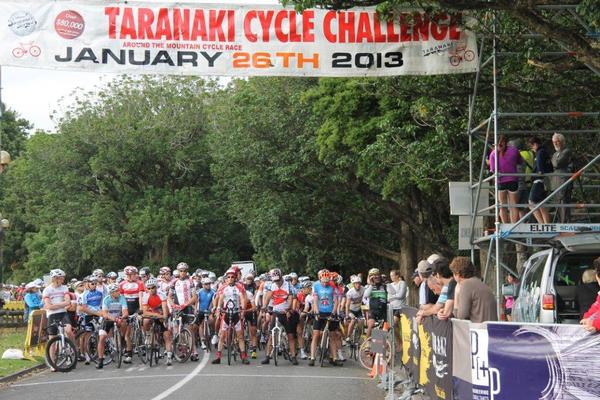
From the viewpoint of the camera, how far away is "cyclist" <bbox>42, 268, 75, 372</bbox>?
20.6 m

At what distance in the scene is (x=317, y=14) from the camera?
642 inches

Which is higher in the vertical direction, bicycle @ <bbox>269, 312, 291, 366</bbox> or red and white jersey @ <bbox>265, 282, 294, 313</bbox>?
red and white jersey @ <bbox>265, 282, 294, 313</bbox>

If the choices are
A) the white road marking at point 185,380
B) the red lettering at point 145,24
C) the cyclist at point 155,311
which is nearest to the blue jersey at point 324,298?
the white road marking at point 185,380

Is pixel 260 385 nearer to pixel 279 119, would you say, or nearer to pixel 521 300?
pixel 521 300

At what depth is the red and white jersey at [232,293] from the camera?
883 inches

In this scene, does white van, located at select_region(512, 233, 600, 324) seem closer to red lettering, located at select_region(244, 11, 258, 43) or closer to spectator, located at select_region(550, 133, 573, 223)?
spectator, located at select_region(550, 133, 573, 223)

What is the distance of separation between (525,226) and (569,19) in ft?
10.9

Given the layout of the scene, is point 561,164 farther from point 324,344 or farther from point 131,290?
point 131,290

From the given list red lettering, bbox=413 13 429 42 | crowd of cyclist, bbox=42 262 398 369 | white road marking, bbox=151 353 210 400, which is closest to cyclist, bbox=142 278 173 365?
crowd of cyclist, bbox=42 262 398 369

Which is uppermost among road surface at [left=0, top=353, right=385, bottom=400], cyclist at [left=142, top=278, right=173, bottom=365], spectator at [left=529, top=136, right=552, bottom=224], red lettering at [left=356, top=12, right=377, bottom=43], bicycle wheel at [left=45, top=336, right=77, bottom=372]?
red lettering at [left=356, top=12, right=377, bottom=43]

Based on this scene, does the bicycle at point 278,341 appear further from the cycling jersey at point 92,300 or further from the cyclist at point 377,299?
the cycling jersey at point 92,300

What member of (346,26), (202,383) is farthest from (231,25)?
(202,383)

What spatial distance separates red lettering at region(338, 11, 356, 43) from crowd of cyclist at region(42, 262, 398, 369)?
6336 millimetres

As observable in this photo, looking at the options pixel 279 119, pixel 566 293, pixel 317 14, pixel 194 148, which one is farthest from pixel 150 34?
pixel 194 148
